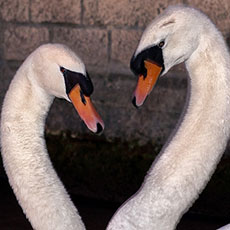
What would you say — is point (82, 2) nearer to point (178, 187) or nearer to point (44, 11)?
point (44, 11)

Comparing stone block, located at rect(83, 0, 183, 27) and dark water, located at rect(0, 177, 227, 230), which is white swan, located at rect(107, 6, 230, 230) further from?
stone block, located at rect(83, 0, 183, 27)

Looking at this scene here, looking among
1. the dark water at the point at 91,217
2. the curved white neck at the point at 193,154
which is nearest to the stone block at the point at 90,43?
the dark water at the point at 91,217

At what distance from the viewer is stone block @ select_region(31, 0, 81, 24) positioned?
5594mm

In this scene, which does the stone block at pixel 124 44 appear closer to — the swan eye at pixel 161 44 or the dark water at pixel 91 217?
the dark water at pixel 91 217

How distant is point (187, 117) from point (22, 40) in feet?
10.9

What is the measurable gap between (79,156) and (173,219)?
304cm

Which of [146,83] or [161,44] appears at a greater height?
[161,44]

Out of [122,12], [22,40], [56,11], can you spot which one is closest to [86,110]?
[122,12]

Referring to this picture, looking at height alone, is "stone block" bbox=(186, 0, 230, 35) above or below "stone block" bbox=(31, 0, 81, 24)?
above

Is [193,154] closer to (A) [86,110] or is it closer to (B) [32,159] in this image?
(A) [86,110]

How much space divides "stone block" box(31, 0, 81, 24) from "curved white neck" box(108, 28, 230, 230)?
3012mm

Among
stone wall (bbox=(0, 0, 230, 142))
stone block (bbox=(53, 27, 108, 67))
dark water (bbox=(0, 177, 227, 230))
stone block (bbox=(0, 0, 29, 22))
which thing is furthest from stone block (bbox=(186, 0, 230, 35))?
stone block (bbox=(0, 0, 29, 22))

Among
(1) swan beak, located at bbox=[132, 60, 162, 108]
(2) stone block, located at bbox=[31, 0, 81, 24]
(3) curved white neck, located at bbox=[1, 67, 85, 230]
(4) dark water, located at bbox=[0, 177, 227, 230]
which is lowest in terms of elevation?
(4) dark water, located at bbox=[0, 177, 227, 230]

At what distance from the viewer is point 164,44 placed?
2.59 metres
